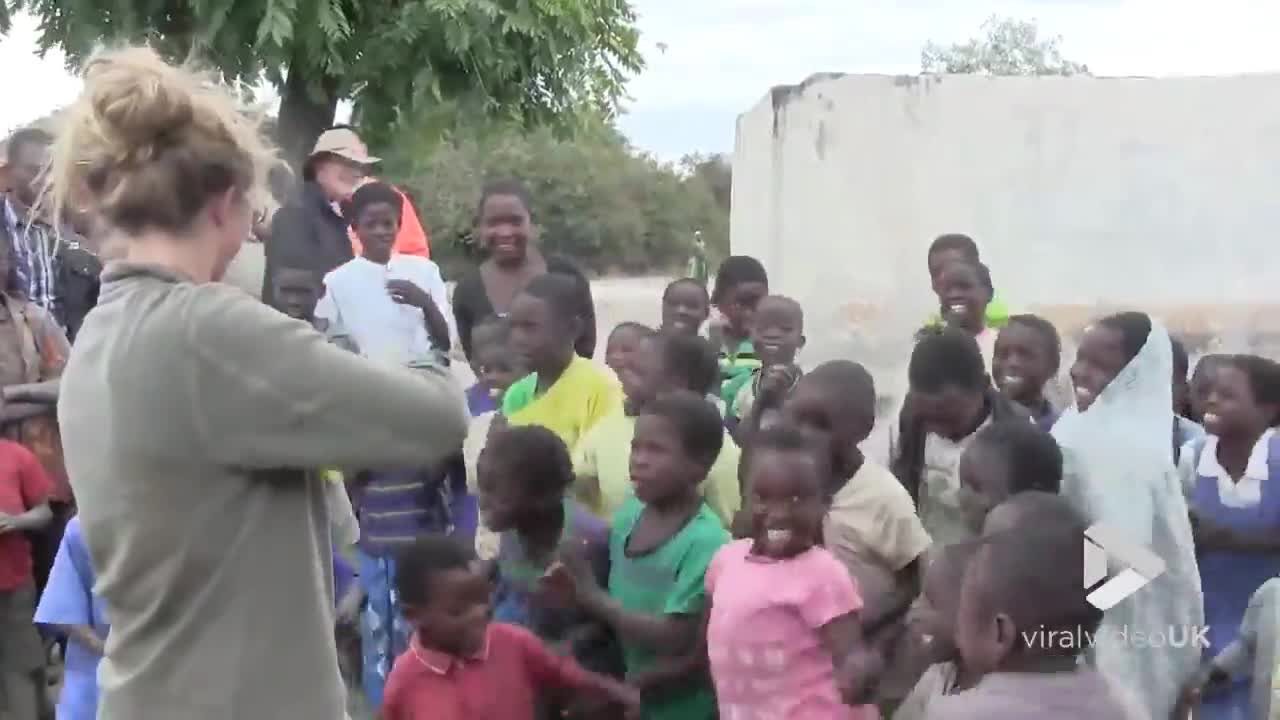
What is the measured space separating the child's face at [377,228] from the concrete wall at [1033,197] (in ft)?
9.60

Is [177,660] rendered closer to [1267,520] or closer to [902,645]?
[902,645]

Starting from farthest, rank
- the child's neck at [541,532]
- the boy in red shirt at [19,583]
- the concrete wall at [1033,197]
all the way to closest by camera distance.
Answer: the concrete wall at [1033,197] → the boy in red shirt at [19,583] → the child's neck at [541,532]

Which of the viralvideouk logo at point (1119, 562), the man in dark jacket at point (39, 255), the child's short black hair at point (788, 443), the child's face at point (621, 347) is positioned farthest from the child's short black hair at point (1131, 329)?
the man in dark jacket at point (39, 255)

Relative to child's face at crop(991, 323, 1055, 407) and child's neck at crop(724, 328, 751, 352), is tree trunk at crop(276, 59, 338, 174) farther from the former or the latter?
child's face at crop(991, 323, 1055, 407)

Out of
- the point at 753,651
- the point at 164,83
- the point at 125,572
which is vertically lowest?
the point at 753,651

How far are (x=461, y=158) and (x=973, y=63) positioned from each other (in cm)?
1146

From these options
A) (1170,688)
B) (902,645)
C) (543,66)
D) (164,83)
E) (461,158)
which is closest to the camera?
(164,83)

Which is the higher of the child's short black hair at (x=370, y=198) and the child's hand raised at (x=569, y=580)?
the child's short black hair at (x=370, y=198)

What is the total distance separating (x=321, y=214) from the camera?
215 inches

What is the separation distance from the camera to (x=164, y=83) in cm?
173

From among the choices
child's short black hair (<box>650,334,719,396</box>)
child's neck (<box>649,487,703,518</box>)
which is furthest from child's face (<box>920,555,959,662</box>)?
child's short black hair (<box>650,334,719,396</box>)

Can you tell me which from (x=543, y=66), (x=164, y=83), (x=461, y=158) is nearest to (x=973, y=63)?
(x=461, y=158)

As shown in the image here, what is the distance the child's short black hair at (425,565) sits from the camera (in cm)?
307

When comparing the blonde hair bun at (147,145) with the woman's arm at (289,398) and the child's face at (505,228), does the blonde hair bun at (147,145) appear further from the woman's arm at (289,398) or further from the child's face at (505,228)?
the child's face at (505,228)
